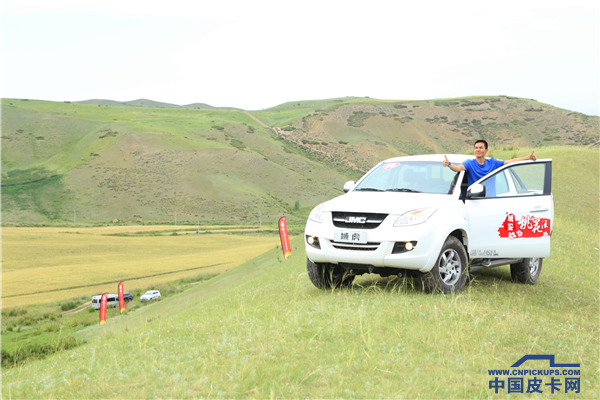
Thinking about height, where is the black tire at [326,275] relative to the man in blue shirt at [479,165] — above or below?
below

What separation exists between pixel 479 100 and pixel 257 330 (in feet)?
622

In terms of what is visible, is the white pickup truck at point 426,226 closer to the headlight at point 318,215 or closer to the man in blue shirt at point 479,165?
the headlight at point 318,215

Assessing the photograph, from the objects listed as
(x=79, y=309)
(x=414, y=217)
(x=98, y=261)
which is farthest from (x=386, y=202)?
(x=98, y=261)

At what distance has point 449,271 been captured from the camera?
7.48m

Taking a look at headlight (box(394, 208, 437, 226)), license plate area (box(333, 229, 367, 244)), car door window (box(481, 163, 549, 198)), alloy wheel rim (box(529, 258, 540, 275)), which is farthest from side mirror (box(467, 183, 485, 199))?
alloy wheel rim (box(529, 258, 540, 275))

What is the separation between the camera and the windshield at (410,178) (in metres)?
8.26

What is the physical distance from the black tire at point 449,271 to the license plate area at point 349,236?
106 cm

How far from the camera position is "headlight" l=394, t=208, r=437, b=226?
699 cm

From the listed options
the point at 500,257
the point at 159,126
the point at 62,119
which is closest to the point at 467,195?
the point at 500,257

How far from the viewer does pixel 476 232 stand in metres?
7.91

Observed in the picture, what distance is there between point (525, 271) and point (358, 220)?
157 inches

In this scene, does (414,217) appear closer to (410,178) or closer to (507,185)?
(410,178)

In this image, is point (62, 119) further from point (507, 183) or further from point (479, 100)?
point (507, 183)

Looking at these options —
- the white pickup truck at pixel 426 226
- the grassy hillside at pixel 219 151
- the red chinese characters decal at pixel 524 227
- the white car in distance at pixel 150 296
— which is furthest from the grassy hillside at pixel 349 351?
the grassy hillside at pixel 219 151
